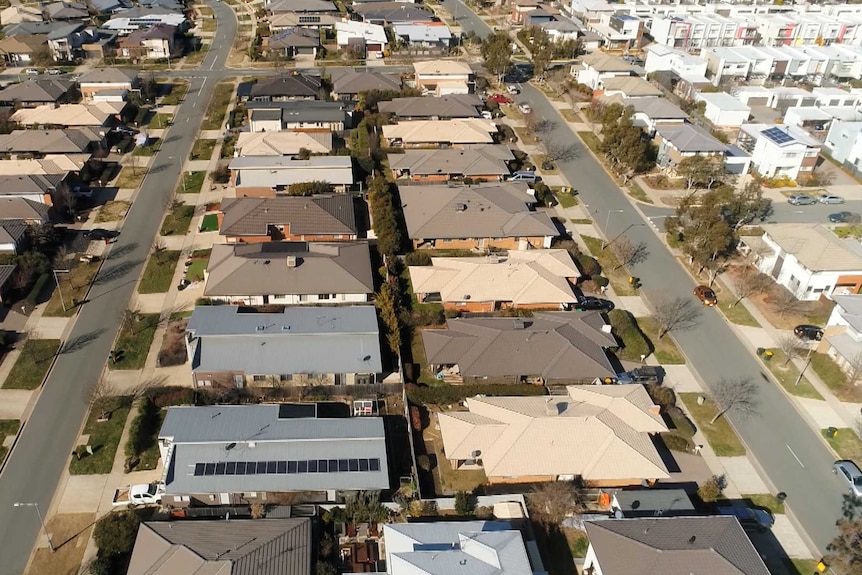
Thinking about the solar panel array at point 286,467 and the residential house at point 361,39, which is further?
the residential house at point 361,39

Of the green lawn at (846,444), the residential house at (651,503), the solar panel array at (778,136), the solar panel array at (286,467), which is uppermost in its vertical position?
the solar panel array at (778,136)

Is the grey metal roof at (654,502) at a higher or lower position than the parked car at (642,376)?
higher

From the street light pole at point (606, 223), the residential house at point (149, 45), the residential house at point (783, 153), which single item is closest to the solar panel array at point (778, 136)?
the residential house at point (783, 153)

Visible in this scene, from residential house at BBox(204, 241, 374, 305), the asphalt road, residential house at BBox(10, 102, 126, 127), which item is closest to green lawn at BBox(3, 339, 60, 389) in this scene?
the asphalt road

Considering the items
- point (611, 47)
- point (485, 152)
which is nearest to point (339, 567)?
point (485, 152)

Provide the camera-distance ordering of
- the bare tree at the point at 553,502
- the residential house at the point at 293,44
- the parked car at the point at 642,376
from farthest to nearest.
Answer: the residential house at the point at 293,44 → the parked car at the point at 642,376 → the bare tree at the point at 553,502

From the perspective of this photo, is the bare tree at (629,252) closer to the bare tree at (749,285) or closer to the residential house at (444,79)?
the bare tree at (749,285)

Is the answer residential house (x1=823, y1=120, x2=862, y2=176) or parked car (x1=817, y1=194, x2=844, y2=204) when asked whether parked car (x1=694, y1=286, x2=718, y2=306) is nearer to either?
parked car (x1=817, y1=194, x2=844, y2=204)

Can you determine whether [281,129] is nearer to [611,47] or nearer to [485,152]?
[485,152]
